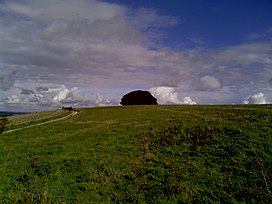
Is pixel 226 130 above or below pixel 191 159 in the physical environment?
above

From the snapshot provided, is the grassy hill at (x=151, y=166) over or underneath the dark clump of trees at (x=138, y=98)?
underneath

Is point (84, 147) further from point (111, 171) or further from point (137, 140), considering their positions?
point (111, 171)

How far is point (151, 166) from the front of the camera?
18.6m

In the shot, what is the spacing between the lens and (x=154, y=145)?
23.5m

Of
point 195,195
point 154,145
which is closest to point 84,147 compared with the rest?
point 154,145

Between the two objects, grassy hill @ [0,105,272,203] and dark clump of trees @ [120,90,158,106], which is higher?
dark clump of trees @ [120,90,158,106]

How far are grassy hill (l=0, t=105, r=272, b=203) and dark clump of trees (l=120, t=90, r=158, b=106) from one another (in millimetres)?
59530

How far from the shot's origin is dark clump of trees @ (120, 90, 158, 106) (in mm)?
88213

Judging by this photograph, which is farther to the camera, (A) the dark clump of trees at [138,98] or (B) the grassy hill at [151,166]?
(A) the dark clump of trees at [138,98]

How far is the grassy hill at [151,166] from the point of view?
14672 mm

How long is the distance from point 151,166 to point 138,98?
7113 centimetres

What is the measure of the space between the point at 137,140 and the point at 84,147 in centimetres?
478

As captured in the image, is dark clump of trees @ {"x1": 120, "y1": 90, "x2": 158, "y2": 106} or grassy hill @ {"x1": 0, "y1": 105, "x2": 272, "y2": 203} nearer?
grassy hill @ {"x1": 0, "y1": 105, "x2": 272, "y2": 203}

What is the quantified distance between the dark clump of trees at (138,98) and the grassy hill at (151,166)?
59.5 m
